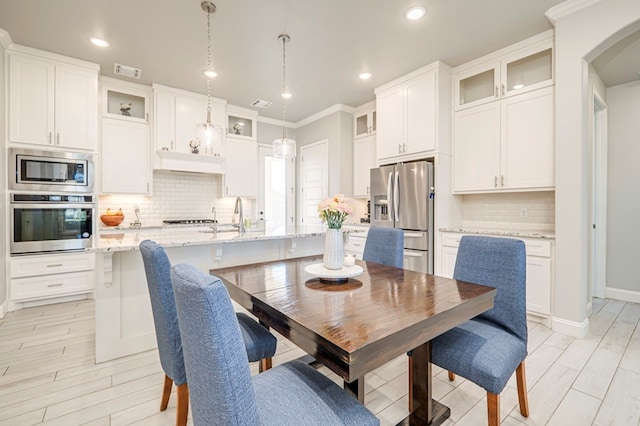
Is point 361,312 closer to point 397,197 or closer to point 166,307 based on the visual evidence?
point 166,307

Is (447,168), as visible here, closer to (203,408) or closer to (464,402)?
(464,402)

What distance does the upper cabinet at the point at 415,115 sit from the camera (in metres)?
3.58

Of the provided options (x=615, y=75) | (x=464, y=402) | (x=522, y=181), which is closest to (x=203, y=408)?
(x=464, y=402)

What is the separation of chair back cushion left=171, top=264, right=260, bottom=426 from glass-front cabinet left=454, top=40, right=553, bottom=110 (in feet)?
12.0

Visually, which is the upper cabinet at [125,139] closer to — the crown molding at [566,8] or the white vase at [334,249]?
the white vase at [334,249]

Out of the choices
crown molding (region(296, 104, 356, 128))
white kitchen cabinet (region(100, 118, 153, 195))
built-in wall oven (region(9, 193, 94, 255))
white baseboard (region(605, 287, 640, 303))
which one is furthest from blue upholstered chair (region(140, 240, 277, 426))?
white baseboard (region(605, 287, 640, 303))

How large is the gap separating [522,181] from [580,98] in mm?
869

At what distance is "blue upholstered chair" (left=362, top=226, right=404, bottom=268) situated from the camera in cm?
218

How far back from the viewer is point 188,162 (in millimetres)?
4543

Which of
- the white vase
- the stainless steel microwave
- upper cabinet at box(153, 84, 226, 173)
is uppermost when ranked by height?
upper cabinet at box(153, 84, 226, 173)

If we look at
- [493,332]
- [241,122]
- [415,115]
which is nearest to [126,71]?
[241,122]

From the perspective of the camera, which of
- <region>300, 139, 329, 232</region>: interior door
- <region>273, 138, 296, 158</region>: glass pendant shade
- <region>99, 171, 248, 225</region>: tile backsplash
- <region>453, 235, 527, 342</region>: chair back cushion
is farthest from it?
<region>300, 139, 329, 232</region>: interior door

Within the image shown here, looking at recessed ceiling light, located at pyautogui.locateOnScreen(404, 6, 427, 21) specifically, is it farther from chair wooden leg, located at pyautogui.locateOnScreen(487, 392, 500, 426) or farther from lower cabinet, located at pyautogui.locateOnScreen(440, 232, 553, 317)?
chair wooden leg, located at pyautogui.locateOnScreen(487, 392, 500, 426)

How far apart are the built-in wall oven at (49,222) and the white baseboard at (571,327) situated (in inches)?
187
